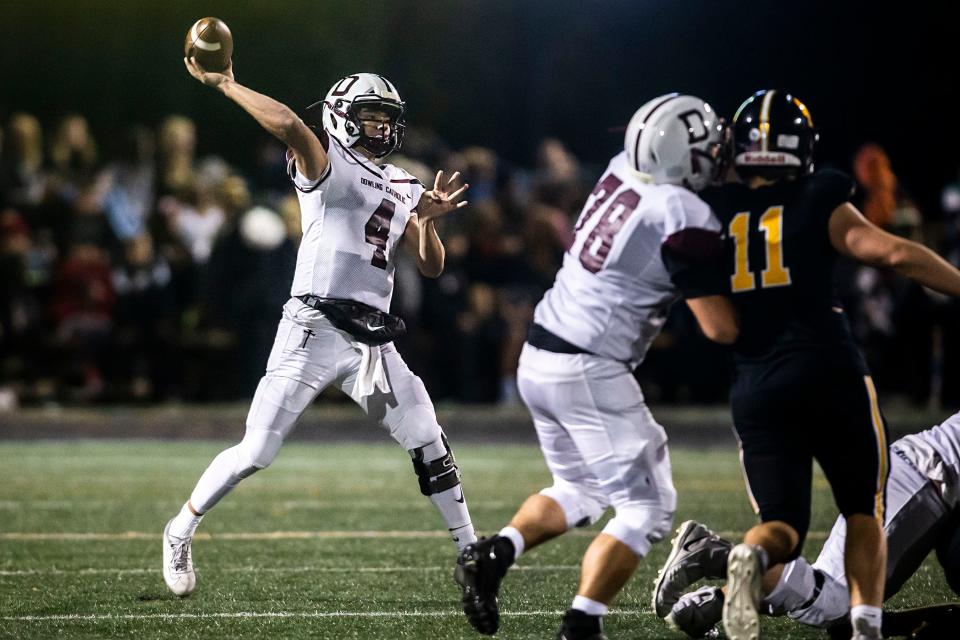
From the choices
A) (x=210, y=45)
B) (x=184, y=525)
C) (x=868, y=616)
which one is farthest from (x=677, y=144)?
(x=184, y=525)

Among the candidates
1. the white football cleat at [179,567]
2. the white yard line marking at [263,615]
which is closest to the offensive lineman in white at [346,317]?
the white football cleat at [179,567]

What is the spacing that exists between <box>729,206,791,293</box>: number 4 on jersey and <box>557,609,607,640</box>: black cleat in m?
1.18

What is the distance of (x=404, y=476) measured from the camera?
35.3 ft

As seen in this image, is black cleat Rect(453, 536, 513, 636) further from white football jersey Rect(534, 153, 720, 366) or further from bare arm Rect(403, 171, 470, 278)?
bare arm Rect(403, 171, 470, 278)

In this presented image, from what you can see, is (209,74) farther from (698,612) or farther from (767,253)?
(698,612)

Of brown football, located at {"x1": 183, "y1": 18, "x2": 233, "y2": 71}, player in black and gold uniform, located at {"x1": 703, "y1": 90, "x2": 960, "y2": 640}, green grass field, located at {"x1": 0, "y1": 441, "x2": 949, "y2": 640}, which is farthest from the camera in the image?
brown football, located at {"x1": 183, "y1": 18, "x2": 233, "y2": 71}

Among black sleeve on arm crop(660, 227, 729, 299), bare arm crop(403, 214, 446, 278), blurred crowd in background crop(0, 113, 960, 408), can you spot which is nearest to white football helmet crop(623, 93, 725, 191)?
black sleeve on arm crop(660, 227, 729, 299)

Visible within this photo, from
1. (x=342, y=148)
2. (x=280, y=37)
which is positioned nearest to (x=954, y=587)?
(x=342, y=148)

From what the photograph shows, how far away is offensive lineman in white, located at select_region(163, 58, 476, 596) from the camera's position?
6.16 meters

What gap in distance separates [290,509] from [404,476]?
1.81 m

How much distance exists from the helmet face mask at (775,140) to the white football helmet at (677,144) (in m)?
0.09

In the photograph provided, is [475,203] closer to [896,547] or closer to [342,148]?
[342,148]

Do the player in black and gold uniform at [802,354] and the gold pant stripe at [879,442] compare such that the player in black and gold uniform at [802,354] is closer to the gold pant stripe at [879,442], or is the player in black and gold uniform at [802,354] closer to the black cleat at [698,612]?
the gold pant stripe at [879,442]

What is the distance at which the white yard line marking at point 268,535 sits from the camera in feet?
25.7
